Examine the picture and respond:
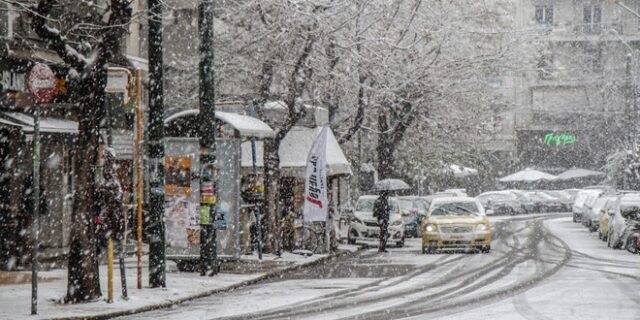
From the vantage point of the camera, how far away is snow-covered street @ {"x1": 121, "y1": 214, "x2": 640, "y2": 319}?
15.5 meters

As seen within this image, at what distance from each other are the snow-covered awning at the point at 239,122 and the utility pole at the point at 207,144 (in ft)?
5.40

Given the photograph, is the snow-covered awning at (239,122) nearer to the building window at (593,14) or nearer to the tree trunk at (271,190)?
the tree trunk at (271,190)

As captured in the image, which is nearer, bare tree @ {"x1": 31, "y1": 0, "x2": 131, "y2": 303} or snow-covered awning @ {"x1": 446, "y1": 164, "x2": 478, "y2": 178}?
bare tree @ {"x1": 31, "y1": 0, "x2": 131, "y2": 303}

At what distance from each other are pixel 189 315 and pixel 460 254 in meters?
15.8

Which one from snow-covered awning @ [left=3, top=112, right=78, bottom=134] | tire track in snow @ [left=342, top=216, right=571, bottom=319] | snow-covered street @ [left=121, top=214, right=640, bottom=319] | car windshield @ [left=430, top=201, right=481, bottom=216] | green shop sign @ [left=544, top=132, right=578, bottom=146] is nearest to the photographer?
tire track in snow @ [left=342, top=216, right=571, bottom=319]

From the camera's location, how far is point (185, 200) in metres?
22.7

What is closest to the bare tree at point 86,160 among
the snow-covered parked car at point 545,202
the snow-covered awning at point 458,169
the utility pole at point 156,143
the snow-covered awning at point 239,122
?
the utility pole at point 156,143

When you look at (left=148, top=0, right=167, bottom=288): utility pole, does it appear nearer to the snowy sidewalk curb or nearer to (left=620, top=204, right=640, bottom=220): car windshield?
the snowy sidewalk curb

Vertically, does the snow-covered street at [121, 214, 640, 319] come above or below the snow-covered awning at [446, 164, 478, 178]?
below

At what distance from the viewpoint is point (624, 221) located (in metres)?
32.4

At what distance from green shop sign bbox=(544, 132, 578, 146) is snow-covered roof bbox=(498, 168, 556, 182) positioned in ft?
10.0

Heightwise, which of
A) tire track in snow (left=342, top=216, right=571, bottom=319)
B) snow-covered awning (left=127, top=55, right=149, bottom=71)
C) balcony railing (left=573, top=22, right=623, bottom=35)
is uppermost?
balcony railing (left=573, top=22, right=623, bottom=35)

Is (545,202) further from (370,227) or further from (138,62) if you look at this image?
(138,62)

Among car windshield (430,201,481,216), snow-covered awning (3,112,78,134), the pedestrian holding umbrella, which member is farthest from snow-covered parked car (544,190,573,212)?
snow-covered awning (3,112,78,134)
